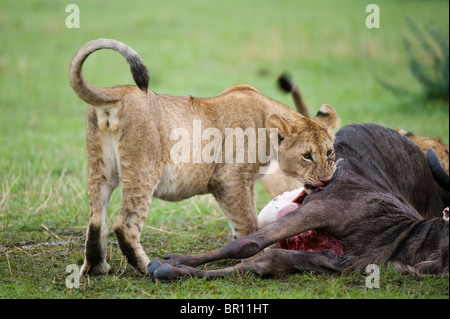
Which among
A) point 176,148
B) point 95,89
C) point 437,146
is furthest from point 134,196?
point 437,146

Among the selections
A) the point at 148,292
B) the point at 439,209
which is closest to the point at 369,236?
the point at 439,209

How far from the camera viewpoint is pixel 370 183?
4910 mm

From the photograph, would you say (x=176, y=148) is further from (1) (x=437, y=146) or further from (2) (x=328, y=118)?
(1) (x=437, y=146)

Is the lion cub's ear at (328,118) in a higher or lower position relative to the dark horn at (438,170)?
higher

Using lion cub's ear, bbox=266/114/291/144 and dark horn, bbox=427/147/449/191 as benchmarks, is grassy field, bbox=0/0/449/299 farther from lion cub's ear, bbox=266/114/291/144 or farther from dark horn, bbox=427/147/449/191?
lion cub's ear, bbox=266/114/291/144

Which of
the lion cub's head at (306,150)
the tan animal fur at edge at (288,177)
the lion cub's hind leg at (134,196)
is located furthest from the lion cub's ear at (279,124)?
the tan animal fur at edge at (288,177)

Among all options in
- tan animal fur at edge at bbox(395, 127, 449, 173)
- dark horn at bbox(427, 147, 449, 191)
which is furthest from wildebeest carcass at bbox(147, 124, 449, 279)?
tan animal fur at edge at bbox(395, 127, 449, 173)

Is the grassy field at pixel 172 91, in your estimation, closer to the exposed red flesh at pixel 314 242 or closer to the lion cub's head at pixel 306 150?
the exposed red flesh at pixel 314 242

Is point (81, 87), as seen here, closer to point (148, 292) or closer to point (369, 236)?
point (148, 292)

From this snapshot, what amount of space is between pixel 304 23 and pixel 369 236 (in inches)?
575

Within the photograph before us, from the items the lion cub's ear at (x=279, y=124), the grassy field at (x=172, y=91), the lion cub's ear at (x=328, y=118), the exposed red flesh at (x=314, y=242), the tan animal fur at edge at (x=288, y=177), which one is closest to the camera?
the grassy field at (x=172, y=91)

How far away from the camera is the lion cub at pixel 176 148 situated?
14.4 ft

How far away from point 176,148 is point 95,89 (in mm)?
734

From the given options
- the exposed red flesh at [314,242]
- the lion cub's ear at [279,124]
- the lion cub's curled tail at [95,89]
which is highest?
the lion cub's curled tail at [95,89]
